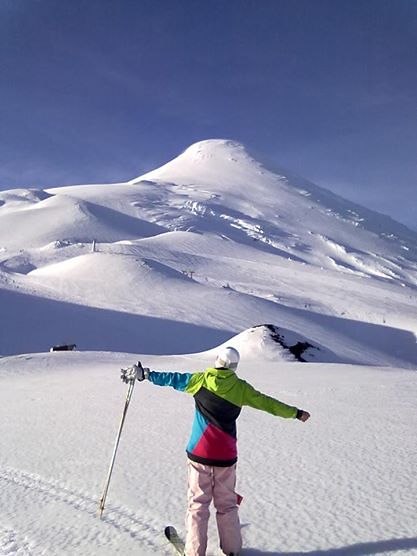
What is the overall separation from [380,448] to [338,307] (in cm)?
3772

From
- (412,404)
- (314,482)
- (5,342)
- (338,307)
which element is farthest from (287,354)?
(338,307)

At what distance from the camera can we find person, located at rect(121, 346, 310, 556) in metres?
3.45

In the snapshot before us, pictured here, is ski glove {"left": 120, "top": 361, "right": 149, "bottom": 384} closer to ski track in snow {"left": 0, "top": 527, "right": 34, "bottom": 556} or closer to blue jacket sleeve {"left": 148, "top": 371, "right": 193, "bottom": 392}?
blue jacket sleeve {"left": 148, "top": 371, "right": 193, "bottom": 392}

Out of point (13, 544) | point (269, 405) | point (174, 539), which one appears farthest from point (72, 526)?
point (269, 405)

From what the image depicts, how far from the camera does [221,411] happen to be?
3.54 meters

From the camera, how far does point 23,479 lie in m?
4.91

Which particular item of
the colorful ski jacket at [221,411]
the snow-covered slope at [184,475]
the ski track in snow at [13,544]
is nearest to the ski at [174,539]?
the snow-covered slope at [184,475]

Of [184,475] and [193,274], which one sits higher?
[193,274]

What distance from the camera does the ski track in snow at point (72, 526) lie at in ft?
11.7

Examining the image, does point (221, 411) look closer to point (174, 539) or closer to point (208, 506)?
point (208, 506)

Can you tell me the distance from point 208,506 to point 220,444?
1.46ft

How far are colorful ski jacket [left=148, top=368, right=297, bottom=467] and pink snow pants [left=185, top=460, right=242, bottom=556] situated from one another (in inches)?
3.6

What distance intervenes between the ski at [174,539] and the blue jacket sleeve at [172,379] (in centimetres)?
103

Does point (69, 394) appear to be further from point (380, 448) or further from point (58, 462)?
point (380, 448)
